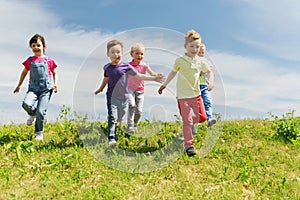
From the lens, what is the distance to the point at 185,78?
7.63 metres

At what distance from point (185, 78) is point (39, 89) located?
3.53 m

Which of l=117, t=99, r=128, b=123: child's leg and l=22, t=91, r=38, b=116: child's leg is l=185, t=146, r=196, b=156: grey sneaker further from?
l=22, t=91, r=38, b=116: child's leg

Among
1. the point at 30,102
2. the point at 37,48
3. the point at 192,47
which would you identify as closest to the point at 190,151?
the point at 192,47

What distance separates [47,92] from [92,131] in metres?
1.41

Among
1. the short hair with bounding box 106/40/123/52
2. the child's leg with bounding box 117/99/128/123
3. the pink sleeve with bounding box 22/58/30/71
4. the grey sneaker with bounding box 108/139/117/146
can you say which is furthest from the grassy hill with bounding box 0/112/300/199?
the short hair with bounding box 106/40/123/52

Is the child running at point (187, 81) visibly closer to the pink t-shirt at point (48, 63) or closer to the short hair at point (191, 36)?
the short hair at point (191, 36)

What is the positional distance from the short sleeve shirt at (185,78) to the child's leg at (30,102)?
3434 millimetres

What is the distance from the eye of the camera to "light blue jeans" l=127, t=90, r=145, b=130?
348 inches

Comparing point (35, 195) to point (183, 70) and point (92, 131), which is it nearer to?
point (92, 131)

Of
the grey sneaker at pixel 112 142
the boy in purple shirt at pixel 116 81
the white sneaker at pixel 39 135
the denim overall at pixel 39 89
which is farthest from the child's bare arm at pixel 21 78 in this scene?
the grey sneaker at pixel 112 142

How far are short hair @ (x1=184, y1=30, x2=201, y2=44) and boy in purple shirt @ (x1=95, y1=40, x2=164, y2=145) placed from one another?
1.18 meters

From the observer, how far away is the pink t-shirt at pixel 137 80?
8.94m

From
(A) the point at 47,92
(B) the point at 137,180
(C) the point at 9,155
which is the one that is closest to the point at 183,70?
(B) the point at 137,180

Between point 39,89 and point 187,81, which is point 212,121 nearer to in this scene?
point 187,81
